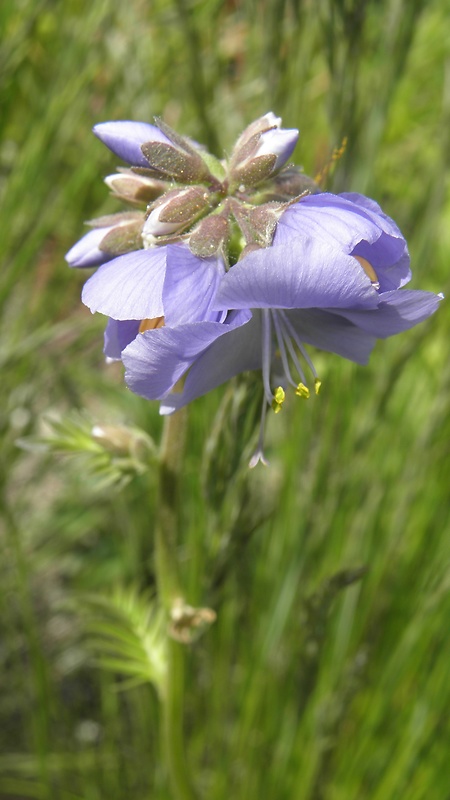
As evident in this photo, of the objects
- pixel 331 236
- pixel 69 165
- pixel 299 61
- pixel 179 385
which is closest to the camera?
pixel 331 236

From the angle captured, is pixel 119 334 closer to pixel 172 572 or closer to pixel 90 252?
pixel 90 252

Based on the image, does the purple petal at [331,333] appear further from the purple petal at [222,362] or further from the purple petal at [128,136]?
the purple petal at [128,136]

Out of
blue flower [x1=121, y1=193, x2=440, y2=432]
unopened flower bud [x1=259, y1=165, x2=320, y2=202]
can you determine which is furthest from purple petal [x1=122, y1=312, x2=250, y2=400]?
unopened flower bud [x1=259, y1=165, x2=320, y2=202]

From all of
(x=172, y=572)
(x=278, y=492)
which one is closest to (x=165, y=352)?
(x=172, y=572)

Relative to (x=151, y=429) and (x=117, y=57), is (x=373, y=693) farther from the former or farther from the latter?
(x=117, y=57)

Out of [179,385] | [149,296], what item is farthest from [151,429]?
[149,296]

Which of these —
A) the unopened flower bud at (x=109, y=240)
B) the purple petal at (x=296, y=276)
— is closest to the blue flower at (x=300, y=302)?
the purple petal at (x=296, y=276)
